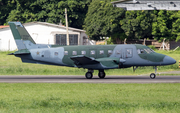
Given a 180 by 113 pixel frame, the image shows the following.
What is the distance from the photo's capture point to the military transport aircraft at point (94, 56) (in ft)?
91.0

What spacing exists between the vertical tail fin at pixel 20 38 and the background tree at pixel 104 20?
1282 inches

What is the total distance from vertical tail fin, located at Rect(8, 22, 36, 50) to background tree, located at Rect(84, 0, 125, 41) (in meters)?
32.6

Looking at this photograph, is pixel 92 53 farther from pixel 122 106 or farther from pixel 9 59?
pixel 9 59

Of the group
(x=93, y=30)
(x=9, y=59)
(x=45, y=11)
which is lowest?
(x=9, y=59)

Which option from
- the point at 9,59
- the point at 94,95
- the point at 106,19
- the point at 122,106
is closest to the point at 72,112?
the point at 122,106

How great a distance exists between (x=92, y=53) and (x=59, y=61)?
121 inches

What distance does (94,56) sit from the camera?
28516 mm

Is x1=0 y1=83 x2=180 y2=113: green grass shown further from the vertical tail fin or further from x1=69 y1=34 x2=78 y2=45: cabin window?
x1=69 y1=34 x2=78 y2=45: cabin window

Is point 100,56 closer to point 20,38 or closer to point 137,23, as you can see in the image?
point 20,38

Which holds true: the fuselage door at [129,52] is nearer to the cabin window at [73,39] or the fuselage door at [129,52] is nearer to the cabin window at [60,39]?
the cabin window at [60,39]

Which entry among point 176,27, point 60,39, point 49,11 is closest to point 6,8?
point 49,11

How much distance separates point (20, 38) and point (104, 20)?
113ft

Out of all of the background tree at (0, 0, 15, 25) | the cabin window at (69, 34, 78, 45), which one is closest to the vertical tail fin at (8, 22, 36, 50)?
the cabin window at (69, 34, 78, 45)

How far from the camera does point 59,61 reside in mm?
29078
